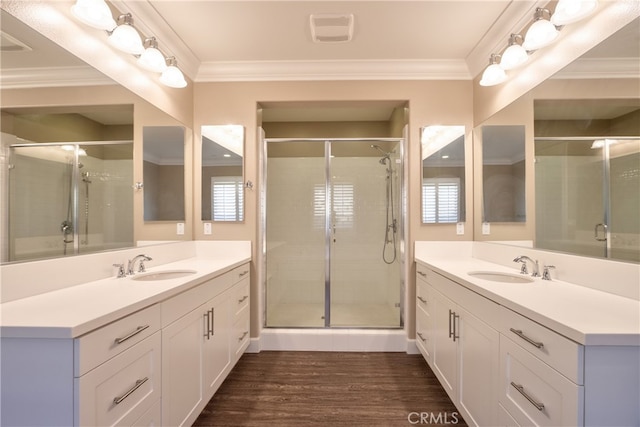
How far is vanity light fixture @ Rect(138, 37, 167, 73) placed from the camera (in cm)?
185

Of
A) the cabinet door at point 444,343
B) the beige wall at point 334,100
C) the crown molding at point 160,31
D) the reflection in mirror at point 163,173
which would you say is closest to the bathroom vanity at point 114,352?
the reflection in mirror at point 163,173

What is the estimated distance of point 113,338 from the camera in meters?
0.98

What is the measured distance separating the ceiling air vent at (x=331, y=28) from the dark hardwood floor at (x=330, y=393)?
2.56 meters

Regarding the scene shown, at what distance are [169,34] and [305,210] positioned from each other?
6.61ft

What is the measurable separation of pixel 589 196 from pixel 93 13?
2641 millimetres

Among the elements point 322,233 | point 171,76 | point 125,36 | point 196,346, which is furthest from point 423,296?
point 125,36

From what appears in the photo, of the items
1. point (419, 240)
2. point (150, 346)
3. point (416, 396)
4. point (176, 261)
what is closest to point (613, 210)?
point (419, 240)

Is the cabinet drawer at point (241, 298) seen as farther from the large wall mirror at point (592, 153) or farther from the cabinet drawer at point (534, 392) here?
the large wall mirror at point (592, 153)

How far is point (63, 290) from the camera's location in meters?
1.29

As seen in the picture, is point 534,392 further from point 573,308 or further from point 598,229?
point 598,229

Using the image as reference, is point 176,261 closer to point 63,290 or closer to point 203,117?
point 63,290

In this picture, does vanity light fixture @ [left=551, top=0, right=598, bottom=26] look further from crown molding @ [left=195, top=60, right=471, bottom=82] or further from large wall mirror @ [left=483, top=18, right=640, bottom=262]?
crown molding @ [left=195, top=60, right=471, bottom=82]

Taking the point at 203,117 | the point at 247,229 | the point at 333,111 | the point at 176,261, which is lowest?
the point at 176,261

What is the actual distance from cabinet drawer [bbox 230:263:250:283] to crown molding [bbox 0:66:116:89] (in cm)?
139
